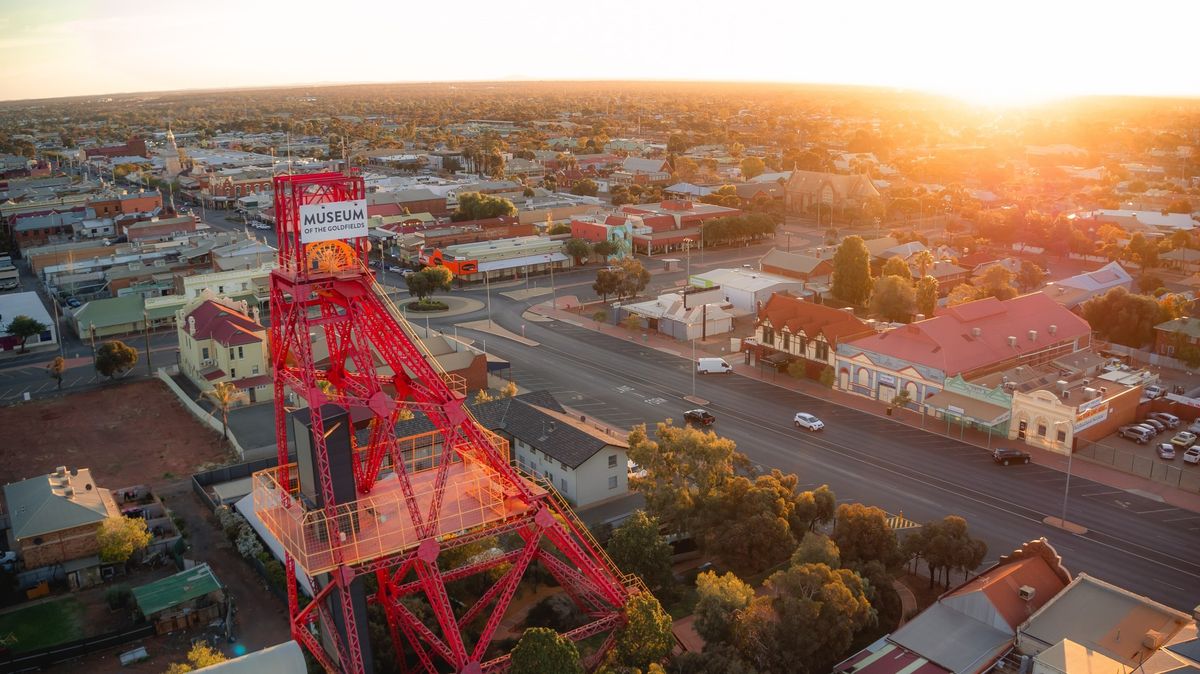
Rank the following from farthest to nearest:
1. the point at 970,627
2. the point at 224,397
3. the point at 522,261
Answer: the point at 522,261
the point at 224,397
the point at 970,627

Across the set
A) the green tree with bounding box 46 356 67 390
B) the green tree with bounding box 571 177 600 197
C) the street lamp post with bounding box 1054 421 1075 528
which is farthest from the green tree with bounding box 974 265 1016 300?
the green tree with bounding box 571 177 600 197

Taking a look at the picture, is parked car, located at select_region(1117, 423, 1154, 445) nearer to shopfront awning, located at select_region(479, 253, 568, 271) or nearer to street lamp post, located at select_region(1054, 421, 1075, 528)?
street lamp post, located at select_region(1054, 421, 1075, 528)

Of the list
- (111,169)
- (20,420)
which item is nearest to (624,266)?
(20,420)

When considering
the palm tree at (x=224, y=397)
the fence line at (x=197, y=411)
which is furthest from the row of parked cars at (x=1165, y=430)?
the palm tree at (x=224, y=397)

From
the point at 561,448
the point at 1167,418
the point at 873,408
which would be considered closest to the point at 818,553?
the point at 561,448

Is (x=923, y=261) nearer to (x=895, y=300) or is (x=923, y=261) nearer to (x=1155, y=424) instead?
(x=895, y=300)

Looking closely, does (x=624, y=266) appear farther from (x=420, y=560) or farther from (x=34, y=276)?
(x=34, y=276)
